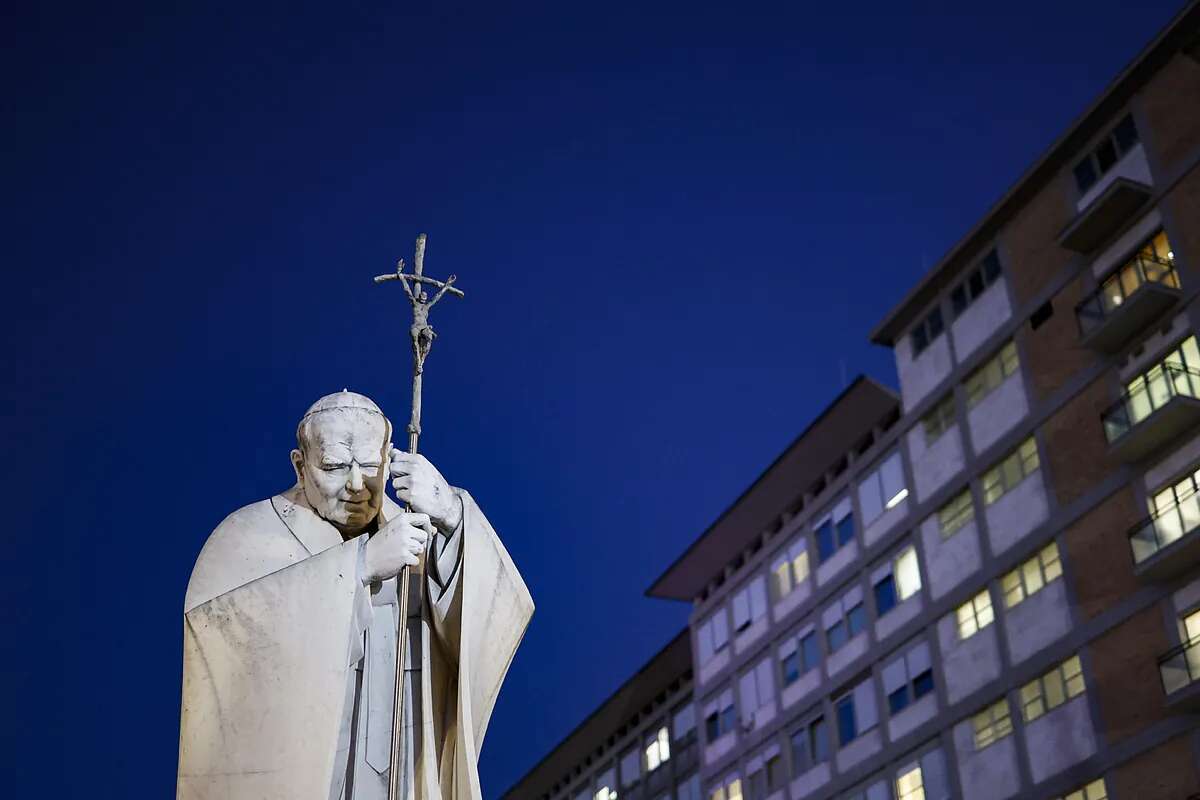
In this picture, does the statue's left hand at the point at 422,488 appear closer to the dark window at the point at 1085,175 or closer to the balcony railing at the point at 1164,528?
the balcony railing at the point at 1164,528

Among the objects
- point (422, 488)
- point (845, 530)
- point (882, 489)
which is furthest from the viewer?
point (845, 530)

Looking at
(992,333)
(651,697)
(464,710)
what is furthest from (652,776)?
(464,710)

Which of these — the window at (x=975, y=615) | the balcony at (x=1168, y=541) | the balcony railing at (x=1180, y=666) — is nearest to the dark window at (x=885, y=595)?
the window at (x=975, y=615)

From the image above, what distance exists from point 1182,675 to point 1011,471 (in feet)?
32.1

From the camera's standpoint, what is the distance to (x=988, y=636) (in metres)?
43.1

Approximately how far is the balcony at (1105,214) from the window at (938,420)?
741 centimetres

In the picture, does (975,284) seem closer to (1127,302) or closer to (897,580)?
(1127,302)

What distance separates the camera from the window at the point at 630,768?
217 ft

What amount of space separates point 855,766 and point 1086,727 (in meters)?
11.7

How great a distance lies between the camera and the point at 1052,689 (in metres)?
39.8

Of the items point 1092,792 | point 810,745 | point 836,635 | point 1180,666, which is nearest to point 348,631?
point 1180,666

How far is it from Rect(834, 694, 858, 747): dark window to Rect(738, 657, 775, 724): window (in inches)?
182

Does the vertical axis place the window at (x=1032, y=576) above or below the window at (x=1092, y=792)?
above

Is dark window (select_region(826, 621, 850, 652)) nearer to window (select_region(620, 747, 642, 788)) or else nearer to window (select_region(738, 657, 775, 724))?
window (select_region(738, 657, 775, 724))
